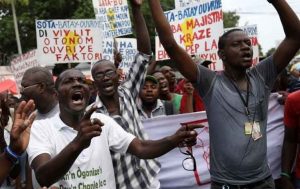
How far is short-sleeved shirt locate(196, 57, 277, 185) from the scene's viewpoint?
11.9 ft

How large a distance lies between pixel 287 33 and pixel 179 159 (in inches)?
77.0

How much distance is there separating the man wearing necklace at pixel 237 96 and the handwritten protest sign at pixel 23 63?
6796mm

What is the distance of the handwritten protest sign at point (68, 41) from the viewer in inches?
359

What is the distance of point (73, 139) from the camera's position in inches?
124

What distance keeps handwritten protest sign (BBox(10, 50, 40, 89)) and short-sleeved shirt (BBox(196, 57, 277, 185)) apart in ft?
22.6

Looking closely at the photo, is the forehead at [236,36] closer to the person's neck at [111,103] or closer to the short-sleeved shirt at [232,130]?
the short-sleeved shirt at [232,130]

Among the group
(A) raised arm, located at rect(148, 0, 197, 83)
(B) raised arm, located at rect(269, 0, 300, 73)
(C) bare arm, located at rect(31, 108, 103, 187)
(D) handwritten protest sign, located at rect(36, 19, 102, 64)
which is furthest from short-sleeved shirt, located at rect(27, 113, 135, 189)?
(D) handwritten protest sign, located at rect(36, 19, 102, 64)

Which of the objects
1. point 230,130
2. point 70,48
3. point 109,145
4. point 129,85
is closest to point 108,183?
point 109,145

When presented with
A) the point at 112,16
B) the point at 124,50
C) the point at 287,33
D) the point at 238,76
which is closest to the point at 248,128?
the point at 238,76

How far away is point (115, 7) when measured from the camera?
9.62 meters

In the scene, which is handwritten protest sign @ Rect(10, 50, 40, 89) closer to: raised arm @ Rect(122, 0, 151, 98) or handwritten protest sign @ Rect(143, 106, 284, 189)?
handwritten protest sign @ Rect(143, 106, 284, 189)

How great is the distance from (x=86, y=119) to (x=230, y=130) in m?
1.08

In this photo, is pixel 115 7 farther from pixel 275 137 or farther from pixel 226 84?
pixel 226 84

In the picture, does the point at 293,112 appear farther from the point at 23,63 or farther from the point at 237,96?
the point at 23,63
